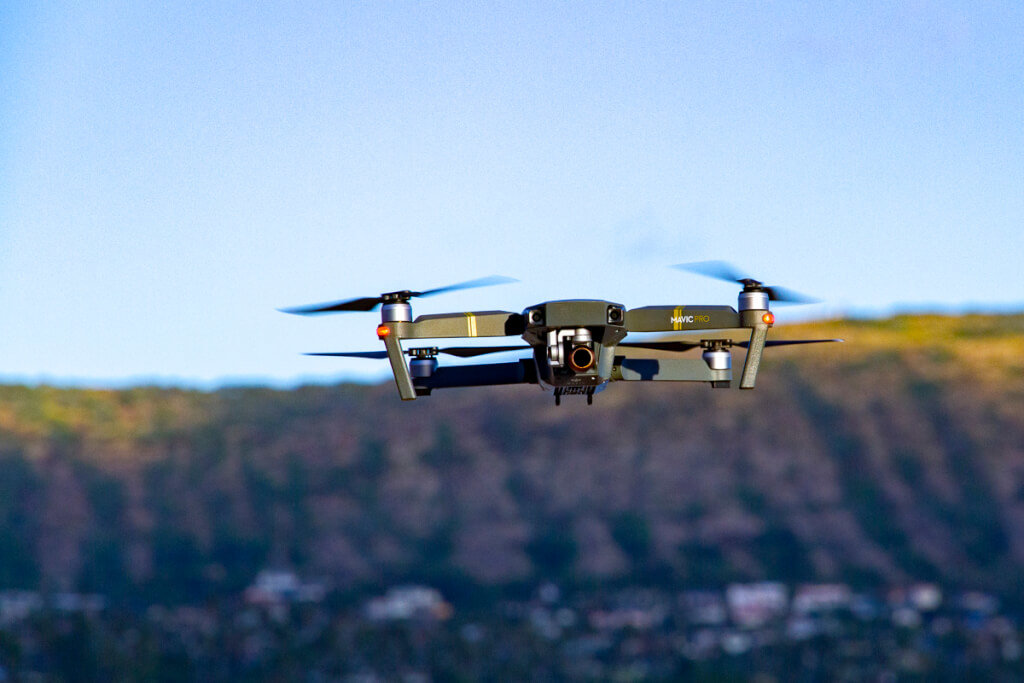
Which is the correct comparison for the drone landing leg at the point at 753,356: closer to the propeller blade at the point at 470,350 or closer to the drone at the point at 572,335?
the drone at the point at 572,335

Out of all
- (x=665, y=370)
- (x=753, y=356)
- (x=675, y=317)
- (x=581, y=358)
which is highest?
(x=675, y=317)

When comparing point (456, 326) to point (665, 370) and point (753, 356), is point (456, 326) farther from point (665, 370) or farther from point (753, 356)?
point (753, 356)

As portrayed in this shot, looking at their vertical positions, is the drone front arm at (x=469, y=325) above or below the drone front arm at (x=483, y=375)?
above

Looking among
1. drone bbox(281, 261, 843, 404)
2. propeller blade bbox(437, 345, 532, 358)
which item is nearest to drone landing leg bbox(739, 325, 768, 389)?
drone bbox(281, 261, 843, 404)

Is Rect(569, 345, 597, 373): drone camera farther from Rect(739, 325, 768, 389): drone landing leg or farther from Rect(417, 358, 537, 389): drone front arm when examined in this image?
Rect(739, 325, 768, 389): drone landing leg

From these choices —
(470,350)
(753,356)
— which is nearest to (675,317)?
(753,356)

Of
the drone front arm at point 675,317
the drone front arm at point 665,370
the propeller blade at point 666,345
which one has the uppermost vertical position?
the drone front arm at point 675,317

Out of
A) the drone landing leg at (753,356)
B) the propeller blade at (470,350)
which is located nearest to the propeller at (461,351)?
the propeller blade at (470,350)

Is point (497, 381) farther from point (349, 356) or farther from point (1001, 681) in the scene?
point (1001, 681)
